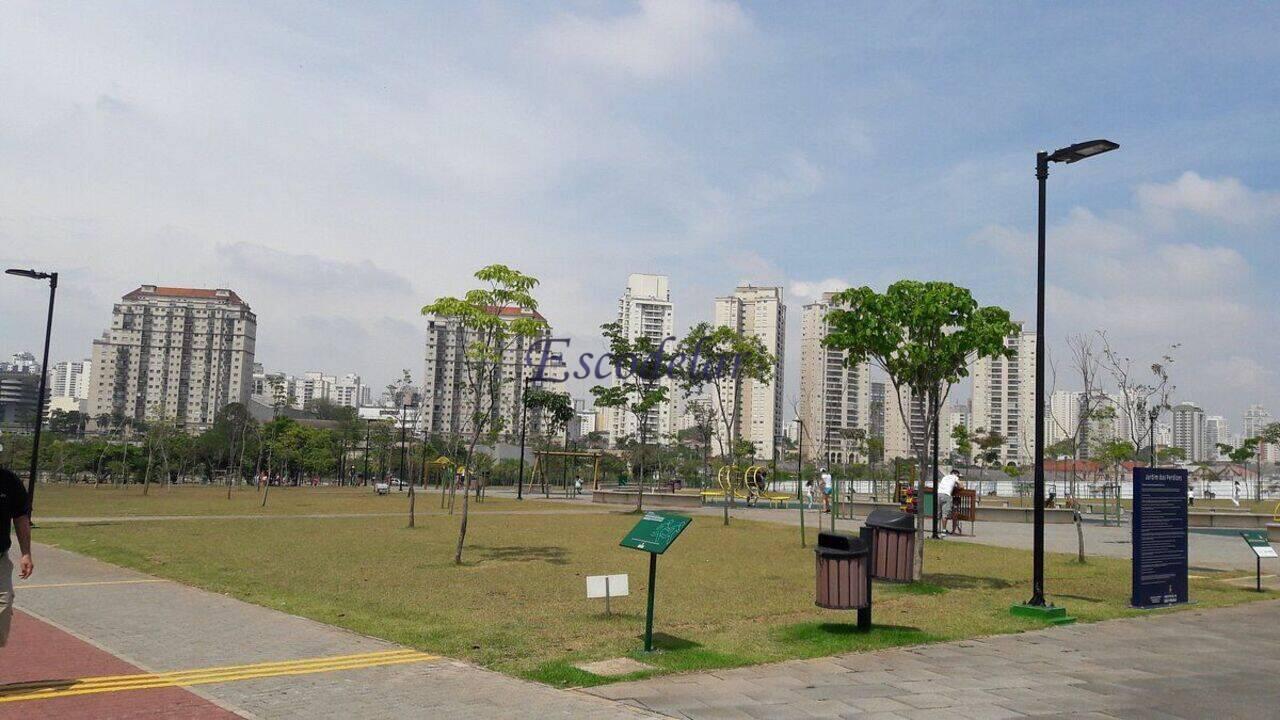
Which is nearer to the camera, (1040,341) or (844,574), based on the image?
(844,574)

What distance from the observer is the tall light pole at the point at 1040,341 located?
1095 cm

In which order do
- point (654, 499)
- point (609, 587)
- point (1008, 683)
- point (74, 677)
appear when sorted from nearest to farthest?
point (74, 677), point (1008, 683), point (609, 587), point (654, 499)

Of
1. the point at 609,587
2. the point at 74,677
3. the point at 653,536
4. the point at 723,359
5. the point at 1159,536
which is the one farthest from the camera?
the point at 723,359

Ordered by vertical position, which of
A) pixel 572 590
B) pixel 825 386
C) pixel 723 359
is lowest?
pixel 572 590

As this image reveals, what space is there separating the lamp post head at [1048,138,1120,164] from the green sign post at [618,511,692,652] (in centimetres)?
674

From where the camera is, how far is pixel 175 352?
13525 cm

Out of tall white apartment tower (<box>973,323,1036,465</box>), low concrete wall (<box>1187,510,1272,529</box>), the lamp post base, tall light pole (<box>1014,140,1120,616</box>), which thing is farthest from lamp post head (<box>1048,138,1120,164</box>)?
tall white apartment tower (<box>973,323,1036,465</box>)

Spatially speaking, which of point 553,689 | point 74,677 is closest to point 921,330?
point 553,689

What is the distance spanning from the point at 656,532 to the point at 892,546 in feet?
11.4

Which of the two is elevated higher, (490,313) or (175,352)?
(175,352)

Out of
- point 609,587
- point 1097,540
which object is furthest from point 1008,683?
point 1097,540

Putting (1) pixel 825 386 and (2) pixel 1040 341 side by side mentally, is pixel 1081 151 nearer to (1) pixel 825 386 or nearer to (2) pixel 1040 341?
(2) pixel 1040 341

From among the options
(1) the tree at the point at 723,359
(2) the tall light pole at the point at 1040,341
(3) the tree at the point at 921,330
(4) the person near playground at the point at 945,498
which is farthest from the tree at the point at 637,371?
(2) the tall light pole at the point at 1040,341

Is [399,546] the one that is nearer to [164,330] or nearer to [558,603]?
[558,603]
